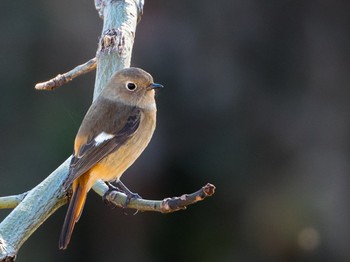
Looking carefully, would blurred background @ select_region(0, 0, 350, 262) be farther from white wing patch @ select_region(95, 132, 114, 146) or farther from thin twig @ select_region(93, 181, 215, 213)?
thin twig @ select_region(93, 181, 215, 213)

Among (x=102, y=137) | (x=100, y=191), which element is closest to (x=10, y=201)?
(x=100, y=191)

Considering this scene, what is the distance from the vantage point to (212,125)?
6863mm

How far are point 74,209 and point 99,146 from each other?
0.41 metres

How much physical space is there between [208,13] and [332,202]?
6.26 feet

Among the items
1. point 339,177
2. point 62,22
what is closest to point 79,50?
point 62,22

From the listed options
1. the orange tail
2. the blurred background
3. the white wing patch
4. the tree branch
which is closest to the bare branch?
the tree branch

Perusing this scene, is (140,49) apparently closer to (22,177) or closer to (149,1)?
(149,1)

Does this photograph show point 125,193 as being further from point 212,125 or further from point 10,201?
point 212,125

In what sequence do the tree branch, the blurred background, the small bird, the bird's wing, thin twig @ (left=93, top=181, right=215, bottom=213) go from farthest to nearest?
the blurred background
the small bird
the bird's wing
the tree branch
thin twig @ (left=93, top=181, right=215, bottom=213)

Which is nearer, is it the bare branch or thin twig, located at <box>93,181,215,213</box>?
thin twig, located at <box>93,181,215,213</box>

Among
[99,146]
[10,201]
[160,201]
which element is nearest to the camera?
[160,201]

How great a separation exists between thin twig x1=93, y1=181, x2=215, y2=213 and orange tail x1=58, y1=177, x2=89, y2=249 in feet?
0.38

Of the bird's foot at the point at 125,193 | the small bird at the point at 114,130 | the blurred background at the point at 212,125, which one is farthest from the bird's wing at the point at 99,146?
the blurred background at the point at 212,125

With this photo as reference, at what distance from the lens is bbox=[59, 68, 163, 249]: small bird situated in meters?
3.60
